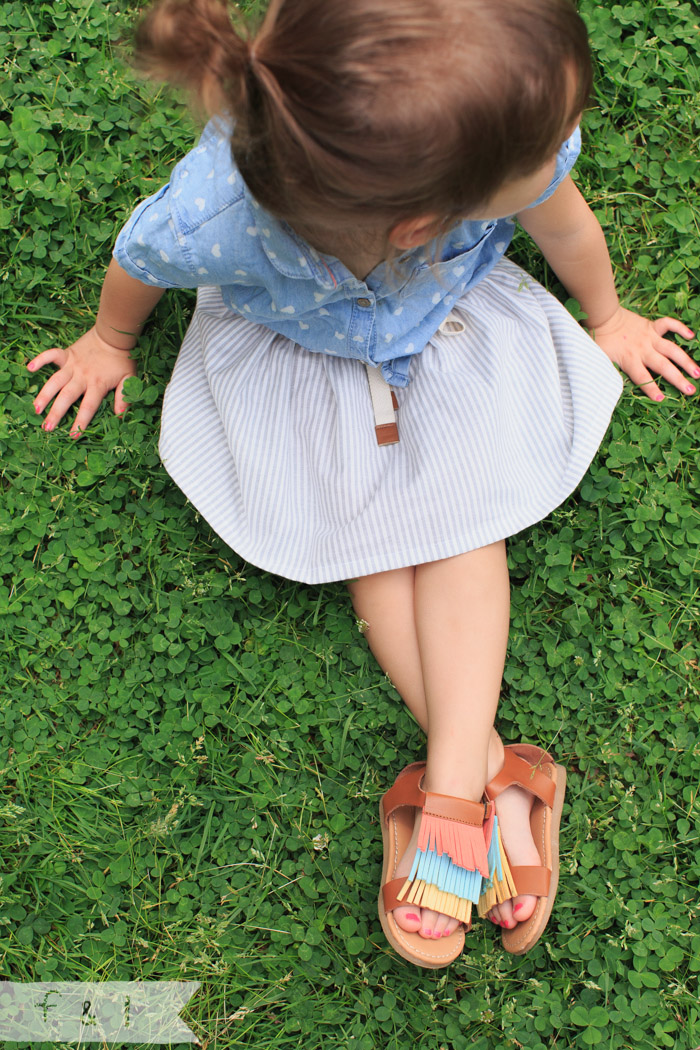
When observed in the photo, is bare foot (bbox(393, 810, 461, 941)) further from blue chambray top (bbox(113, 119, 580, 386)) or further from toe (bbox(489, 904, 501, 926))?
blue chambray top (bbox(113, 119, 580, 386))

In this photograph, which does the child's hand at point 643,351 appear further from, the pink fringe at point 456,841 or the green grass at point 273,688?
the pink fringe at point 456,841

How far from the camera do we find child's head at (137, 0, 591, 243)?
1190mm

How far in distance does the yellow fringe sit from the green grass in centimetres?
13

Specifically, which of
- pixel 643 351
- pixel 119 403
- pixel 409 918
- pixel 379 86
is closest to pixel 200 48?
pixel 379 86

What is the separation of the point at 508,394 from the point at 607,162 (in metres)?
0.85

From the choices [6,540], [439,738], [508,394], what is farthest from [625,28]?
[6,540]

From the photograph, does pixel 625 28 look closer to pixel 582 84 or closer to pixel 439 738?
pixel 582 84

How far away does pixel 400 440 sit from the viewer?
80.1 inches

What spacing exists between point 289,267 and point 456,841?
4.22 ft

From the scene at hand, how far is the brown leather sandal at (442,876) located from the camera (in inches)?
76.9

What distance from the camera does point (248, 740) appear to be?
2232mm

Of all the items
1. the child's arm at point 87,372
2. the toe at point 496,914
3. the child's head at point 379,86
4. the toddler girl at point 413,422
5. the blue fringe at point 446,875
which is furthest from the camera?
the child's arm at point 87,372

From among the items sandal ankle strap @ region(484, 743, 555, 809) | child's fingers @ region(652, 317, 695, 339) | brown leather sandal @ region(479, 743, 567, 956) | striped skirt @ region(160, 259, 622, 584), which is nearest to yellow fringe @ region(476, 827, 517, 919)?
brown leather sandal @ region(479, 743, 567, 956)

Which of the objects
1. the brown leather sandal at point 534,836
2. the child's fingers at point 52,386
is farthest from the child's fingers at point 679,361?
the child's fingers at point 52,386
